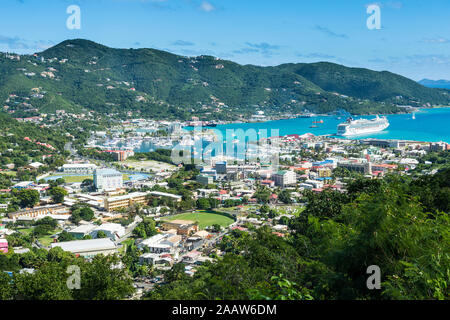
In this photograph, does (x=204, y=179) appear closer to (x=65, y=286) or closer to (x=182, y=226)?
(x=182, y=226)

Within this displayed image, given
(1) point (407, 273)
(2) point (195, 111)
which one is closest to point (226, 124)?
(2) point (195, 111)

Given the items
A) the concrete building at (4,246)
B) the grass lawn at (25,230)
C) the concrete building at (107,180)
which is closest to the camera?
the concrete building at (4,246)

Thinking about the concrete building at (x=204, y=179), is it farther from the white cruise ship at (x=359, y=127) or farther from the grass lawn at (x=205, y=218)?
the white cruise ship at (x=359, y=127)

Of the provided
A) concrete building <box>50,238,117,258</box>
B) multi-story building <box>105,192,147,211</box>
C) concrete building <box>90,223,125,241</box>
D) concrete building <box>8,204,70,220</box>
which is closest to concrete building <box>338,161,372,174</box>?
multi-story building <box>105,192,147,211</box>

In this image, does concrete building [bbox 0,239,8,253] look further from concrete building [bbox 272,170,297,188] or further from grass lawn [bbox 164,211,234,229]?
concrete building [bbox 272,170,297,188]

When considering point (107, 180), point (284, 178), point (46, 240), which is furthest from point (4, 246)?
point (284, 178)

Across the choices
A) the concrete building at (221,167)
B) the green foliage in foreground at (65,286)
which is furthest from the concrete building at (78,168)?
the green foliage in foreground at (65,286)

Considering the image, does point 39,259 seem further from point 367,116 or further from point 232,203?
point 367,116
